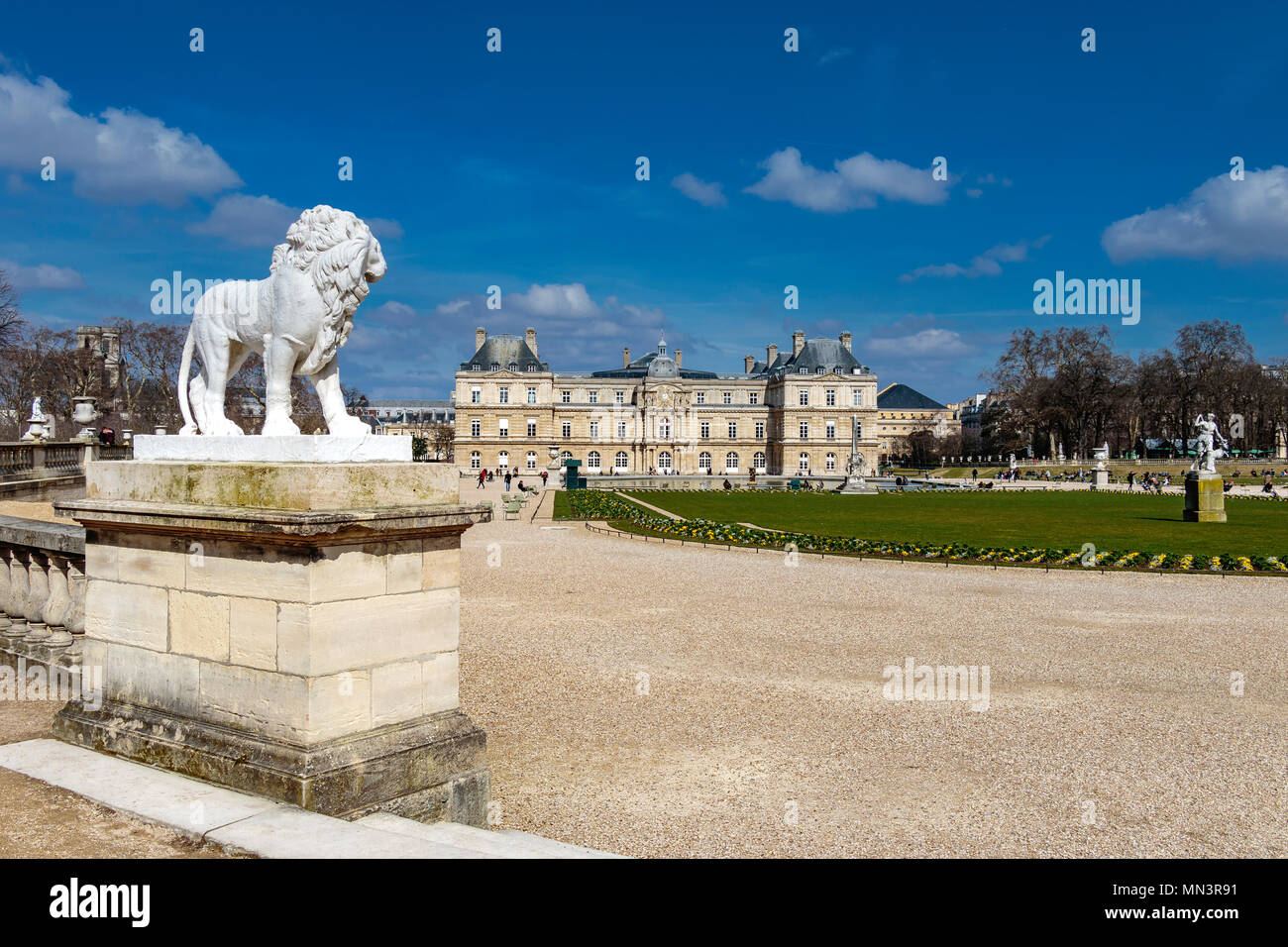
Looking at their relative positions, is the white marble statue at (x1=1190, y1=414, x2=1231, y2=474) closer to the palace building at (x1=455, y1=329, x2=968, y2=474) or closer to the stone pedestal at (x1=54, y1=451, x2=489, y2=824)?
the stone pedestal at (x1=54, y1=451, x2=489, y2=824)

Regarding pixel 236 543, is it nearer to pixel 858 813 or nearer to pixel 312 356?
pixel 312 356

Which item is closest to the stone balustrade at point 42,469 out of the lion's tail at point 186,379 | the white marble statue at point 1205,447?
the lion's tail at point 186,379

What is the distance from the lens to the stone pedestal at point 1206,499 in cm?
2481

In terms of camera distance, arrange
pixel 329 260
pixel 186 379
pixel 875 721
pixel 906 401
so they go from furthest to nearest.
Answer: pixel 906 401, pixel 875 721, pixel 186 379, pixel 329 260

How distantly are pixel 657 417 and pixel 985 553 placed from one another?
244 feet

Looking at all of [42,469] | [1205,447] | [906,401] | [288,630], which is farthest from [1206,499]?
[906,401]

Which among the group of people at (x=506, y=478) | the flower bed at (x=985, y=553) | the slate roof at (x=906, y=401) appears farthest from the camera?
the slate roof at (x=906, y=401)

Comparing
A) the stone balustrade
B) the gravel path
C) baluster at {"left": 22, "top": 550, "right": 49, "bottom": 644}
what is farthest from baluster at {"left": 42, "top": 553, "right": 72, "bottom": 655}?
the stone balustrade

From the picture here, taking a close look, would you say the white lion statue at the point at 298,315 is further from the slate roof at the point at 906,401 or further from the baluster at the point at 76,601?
the slate roof at the point at 906,401

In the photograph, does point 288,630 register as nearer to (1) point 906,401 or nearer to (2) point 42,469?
(2) point 42,469

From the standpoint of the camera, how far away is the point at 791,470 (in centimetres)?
9062

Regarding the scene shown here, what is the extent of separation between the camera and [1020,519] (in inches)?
1079

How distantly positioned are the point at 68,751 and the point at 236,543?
61.9 inches

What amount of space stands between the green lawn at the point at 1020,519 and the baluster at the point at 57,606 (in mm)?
16551
